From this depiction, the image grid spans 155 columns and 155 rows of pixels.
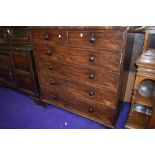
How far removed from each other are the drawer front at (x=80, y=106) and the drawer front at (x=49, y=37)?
0.62 meters

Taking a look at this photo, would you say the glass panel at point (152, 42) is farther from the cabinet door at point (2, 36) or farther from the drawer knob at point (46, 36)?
the cabinet door at point (2, 36)

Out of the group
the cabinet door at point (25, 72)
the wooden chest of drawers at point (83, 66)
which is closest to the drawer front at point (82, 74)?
the wooden chest of drawers at point (83, 66)

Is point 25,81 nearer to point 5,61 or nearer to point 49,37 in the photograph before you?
point 5,61

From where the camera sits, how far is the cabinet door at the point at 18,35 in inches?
70.7

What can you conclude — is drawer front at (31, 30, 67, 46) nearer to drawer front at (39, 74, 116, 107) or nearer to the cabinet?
drawer front at (39, 74, 116, 107)

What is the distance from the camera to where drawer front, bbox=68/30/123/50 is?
45.0 inches

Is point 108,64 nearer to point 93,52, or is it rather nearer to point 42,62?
point 93,52

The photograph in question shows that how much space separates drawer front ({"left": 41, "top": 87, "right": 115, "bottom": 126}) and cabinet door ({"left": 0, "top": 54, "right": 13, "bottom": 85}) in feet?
2.25

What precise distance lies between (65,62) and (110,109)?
0.69 meters

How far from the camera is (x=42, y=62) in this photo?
5.72 ft

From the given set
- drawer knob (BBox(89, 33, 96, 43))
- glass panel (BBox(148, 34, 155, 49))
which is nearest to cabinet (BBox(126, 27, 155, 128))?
glass panel (BBox(148, 34, 155, 49))

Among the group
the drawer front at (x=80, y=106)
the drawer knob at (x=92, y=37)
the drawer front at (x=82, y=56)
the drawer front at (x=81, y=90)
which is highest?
the drawer knob at (x=92, y=37)
